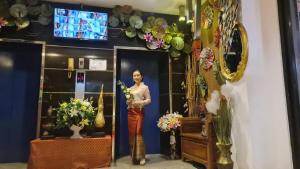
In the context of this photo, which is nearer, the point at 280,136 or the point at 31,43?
the point at 280,136

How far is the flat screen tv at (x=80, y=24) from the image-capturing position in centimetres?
418

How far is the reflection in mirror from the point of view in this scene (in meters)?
2.77

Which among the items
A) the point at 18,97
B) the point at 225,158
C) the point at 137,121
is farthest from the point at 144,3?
the point at 225,158

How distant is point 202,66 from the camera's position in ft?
13.9

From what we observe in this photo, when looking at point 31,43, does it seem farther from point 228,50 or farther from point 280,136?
point 280,136

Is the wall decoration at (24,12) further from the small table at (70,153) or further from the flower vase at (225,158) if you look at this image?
the flower vase at (225,158)

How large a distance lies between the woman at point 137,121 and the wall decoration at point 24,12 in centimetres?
204

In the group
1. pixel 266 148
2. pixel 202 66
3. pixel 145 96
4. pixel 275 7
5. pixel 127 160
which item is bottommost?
pixel 127 160

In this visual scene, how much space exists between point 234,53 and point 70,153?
2651 millimetres

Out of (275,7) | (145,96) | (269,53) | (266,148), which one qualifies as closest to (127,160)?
(145,96)

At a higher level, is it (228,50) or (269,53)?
(228,50)

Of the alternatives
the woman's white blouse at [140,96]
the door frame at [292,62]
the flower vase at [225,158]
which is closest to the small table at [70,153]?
the woman's white blouse at [140,96]

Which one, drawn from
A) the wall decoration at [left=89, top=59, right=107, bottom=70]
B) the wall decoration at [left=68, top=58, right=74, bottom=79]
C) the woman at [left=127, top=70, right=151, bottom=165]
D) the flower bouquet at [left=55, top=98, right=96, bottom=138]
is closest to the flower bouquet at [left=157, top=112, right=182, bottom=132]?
the woman at [left=127, top=70, right=151, bottom=165]

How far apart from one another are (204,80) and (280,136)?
2.08 metres
